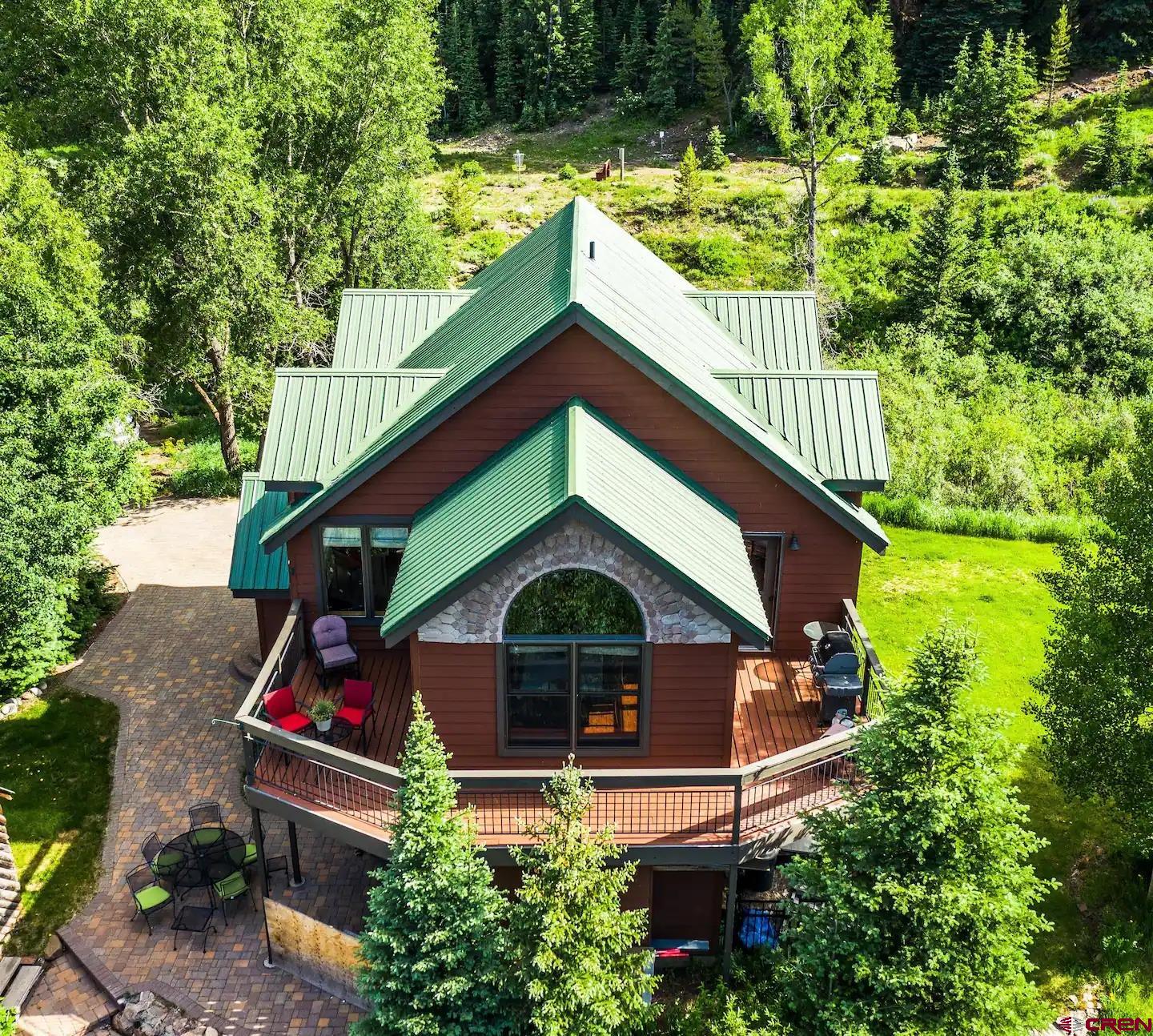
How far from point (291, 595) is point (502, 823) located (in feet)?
19.5

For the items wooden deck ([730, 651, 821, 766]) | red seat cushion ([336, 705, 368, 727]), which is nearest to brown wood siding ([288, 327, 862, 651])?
wooden deck ([730, 651, 821, 766])

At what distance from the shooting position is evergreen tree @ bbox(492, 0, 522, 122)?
77.4m

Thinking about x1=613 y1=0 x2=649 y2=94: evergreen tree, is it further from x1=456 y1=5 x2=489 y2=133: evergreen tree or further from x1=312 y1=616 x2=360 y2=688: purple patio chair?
x1=312 y1=616 x2=360 y2=688: purple patio chair

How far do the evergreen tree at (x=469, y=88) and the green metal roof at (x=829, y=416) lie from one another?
65.6 meters

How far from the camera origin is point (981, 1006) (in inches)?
425

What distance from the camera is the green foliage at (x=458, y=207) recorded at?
52844 millimetres

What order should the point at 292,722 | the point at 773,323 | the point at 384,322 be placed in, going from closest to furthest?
the point at 292,722 < the point at 773,323 < the point at 384,322

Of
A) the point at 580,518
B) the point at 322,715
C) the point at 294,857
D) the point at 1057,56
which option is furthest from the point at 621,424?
the point at 1057,56

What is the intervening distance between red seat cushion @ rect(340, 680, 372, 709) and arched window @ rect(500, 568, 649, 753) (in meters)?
2.34

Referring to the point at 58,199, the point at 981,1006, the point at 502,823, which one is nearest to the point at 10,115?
the point at 58,199

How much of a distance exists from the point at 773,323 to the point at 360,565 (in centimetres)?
978

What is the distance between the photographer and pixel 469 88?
77.5m

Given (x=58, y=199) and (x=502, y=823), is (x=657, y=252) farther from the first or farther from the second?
(x=502, y=823)

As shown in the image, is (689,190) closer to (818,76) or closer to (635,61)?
(818,76)
